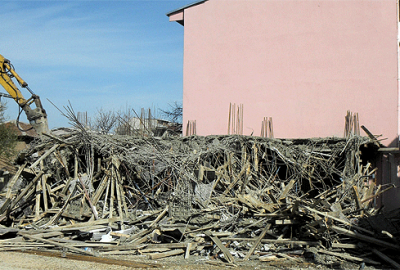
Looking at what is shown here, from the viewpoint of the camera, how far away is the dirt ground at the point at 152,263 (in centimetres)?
912

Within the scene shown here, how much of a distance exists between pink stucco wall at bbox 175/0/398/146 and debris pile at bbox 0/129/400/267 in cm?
267

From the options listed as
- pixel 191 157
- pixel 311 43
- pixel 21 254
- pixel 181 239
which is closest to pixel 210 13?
pixel 311 43

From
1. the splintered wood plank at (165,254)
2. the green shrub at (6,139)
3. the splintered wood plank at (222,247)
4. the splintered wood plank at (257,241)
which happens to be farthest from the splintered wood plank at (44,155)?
the green shrub at (6,139)

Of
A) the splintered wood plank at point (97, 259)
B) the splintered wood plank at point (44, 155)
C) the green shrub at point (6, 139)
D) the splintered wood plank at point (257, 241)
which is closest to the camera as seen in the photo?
the splintered wood plank at point (97, 259)

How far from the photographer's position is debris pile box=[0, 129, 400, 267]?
395 inches

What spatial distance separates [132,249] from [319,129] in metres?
9.77

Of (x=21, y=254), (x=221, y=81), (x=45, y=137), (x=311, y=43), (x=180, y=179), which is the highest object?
(x=311, y=43)

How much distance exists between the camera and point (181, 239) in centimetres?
1102

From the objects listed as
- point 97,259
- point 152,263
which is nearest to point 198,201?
point 152,263

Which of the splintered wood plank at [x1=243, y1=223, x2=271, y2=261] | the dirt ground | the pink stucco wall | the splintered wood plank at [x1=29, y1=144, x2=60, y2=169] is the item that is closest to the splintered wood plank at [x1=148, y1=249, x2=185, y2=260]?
the dirt ground

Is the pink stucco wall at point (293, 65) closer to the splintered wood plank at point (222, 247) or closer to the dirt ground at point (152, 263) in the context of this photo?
the splintered wood plank at point (222, 247)

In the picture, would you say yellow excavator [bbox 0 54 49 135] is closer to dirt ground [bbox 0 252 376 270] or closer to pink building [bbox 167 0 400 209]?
pink building [bbox 167 0 400 209]

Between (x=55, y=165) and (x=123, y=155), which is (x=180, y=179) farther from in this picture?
(x=55, y=165)

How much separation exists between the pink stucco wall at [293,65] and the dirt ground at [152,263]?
8.27 metres
